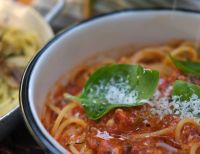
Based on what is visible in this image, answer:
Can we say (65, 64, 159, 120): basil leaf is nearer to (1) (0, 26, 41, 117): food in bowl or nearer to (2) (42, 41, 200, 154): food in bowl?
(2) (42, 41, 200, 154): food in bowl

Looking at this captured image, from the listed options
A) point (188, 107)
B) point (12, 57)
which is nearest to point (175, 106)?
point (188, 107)

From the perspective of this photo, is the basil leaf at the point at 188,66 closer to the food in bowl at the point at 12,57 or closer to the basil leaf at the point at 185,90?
the basil leaf at the point at 185,90

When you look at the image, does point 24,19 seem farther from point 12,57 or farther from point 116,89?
point 116,89

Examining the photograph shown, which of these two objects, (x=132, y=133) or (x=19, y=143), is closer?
(x=132, y=133)

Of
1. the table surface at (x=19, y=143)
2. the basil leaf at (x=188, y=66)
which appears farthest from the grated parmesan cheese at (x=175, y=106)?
the table surface at (x=19, y=143)

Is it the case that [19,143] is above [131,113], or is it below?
below

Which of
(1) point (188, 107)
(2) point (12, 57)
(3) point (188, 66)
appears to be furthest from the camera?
(2) point (12, 57)

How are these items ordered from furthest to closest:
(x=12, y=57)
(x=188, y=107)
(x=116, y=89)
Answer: (x=12, y=57) < (x=116, y=89) < (x=188, y=107)

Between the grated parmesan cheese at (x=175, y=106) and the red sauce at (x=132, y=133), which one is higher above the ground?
the grated parmesan cheese at (x=175, y=106)

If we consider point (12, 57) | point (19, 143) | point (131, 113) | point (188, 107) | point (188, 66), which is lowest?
point (19, 143)
